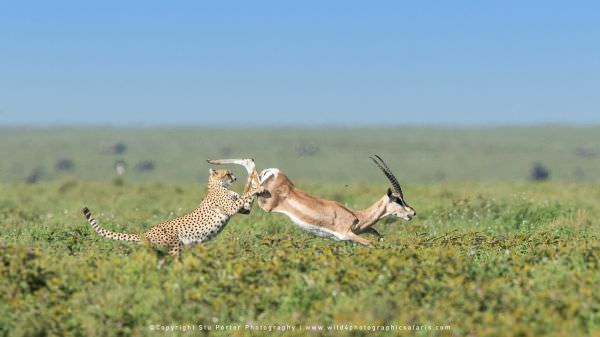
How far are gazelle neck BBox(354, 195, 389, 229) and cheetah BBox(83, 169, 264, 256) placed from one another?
187cm

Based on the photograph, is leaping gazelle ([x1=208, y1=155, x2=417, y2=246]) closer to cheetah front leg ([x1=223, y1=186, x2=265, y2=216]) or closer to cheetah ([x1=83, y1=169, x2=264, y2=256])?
cheetah front leg ([x1=223, y1=186, x2=265, y2=216])

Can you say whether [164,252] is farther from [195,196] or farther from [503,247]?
[195,196]

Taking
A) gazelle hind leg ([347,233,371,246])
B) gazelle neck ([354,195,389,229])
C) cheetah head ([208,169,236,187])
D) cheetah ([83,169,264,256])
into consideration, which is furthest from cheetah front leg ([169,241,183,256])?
gazelle neck ([354,195,389,229])

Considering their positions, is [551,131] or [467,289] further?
[551,131]

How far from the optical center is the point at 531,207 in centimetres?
2006

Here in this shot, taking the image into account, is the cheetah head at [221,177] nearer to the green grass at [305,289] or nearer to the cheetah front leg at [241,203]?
the cheetah front leg at [241,203]

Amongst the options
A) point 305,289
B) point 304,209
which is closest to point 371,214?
point 304,209

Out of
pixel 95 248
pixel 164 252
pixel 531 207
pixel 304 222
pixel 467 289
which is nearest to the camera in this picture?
pixel 467 289

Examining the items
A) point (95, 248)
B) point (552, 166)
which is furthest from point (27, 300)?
point (552, 166)

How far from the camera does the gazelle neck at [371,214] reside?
1431 cm

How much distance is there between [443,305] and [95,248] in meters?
5.35

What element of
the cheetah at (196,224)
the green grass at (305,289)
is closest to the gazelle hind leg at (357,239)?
the green grass at (305,289)

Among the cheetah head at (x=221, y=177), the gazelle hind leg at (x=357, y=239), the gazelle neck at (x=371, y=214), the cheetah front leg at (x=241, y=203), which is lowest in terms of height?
the gazelle hind leg at (x=357, y=239)

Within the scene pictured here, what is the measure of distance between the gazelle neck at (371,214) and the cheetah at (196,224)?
1.87m
